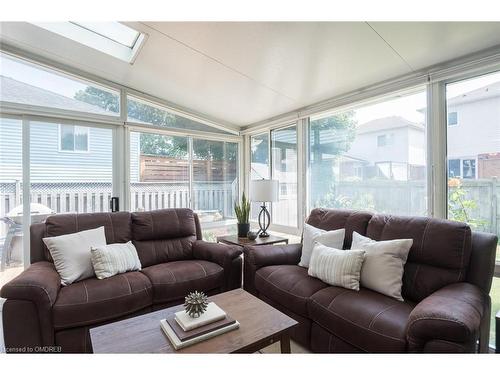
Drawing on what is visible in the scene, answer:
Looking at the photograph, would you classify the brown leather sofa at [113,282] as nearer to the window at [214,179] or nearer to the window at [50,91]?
the window at [214,179]

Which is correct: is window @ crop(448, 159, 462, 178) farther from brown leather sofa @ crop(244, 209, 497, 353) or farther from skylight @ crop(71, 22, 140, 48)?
skylight @ crop(71, 22, 140, 48)

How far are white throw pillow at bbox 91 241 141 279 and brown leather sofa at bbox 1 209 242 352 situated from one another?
Result: 72mm

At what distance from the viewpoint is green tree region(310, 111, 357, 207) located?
313cm

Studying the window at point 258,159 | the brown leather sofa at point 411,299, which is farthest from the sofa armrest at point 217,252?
the window at point 258,159

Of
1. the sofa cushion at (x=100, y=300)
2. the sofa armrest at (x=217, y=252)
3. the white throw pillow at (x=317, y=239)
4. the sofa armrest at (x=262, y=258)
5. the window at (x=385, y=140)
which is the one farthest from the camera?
the window at (x=385, y=140)

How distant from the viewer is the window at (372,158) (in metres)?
2.54

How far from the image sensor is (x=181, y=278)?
2297mm

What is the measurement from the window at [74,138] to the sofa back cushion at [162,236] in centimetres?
130

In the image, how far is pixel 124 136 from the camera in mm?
3604

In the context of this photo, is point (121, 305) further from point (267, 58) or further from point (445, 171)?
point (445, 171)

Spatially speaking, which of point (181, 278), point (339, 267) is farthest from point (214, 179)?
point (339, 267)

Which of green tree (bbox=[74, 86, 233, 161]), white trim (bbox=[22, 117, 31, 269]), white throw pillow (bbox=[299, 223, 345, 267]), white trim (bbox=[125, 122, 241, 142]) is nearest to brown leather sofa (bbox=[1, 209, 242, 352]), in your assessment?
white throw pillow (bbox=[299, 223, 345, 267])
